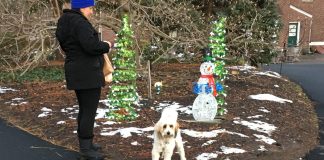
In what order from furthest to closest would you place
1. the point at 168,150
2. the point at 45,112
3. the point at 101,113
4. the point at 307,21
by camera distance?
the point at 307,21 < the point at 45,112 < the point at 101,113 < the point at 168,150

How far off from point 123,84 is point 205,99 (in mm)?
1384

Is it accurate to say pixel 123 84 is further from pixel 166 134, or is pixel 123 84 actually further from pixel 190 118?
pixel 166 134

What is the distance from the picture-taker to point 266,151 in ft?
21.0

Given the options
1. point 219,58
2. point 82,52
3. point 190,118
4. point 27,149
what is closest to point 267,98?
point 219,58

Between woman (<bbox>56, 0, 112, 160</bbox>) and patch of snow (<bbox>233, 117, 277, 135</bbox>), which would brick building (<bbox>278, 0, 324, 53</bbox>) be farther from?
woman (<bbox>56, 0, 112, 160</bbox>)

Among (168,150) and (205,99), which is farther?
(205,99)

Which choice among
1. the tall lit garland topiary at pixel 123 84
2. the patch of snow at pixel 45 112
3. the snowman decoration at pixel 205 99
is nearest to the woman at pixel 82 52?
the tall lit garland topiary at pixel 123 84

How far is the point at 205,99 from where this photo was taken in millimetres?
7426

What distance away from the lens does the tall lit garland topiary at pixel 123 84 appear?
24.9 feet

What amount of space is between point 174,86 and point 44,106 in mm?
3510

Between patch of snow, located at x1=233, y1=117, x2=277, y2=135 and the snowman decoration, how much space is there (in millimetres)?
556

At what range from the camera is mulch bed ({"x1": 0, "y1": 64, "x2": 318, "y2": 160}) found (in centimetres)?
632

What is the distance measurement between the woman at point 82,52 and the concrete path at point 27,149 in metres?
1.02

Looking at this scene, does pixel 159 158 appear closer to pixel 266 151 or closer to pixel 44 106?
pixel 266 151
